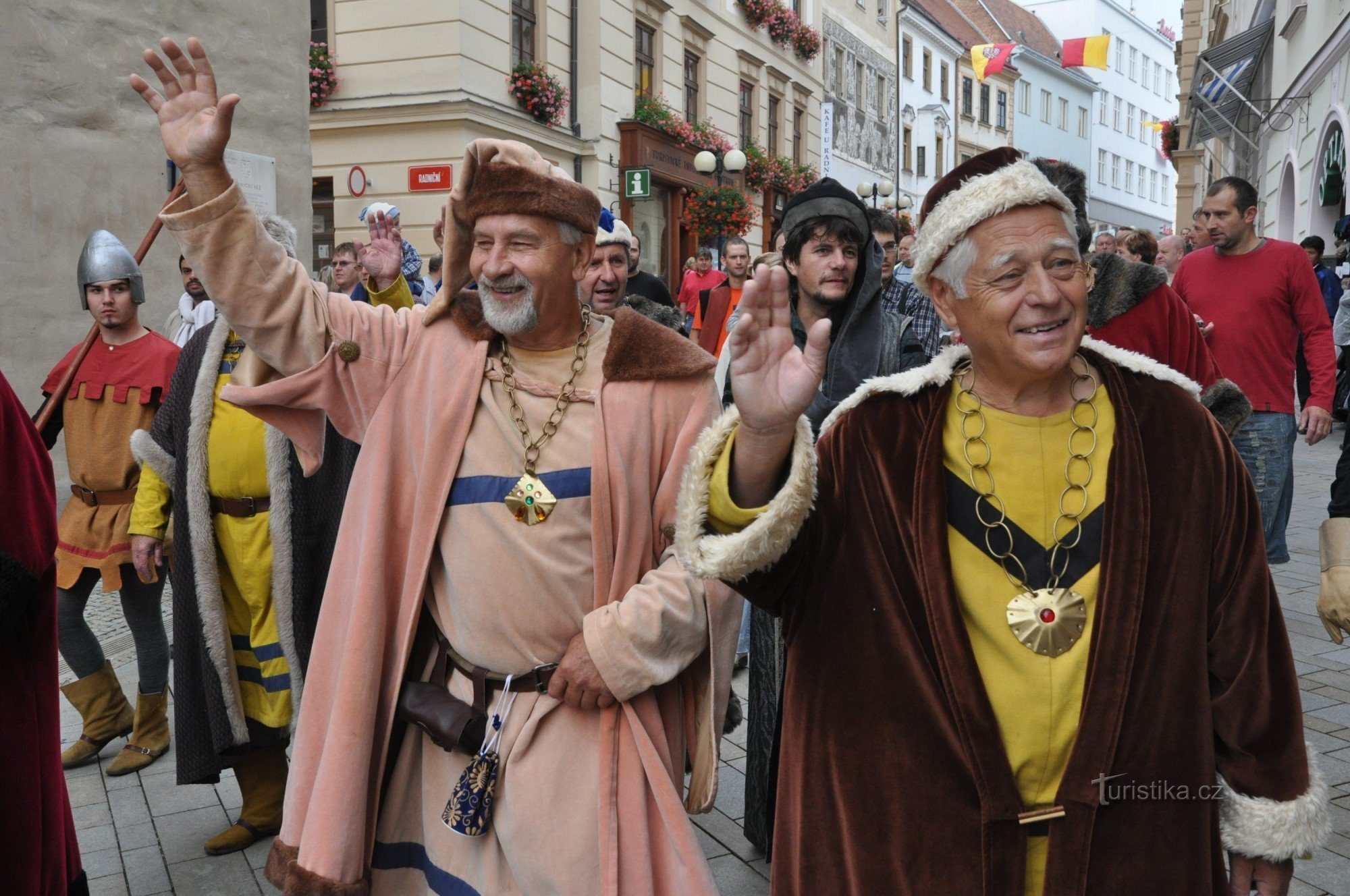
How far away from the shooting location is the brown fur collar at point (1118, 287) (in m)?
3.97

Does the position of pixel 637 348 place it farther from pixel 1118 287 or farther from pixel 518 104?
pixel 518 104

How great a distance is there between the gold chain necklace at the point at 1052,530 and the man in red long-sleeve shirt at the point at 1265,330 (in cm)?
436

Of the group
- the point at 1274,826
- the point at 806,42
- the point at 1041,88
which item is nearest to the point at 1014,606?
the point at 1274,826

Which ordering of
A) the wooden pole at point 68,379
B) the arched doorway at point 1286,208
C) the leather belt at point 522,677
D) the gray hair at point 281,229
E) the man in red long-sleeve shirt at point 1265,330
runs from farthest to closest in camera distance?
1. the arched doorway at point 1286,208
2. the man in red long-sleeve shirt at point 1265,330
3. the wooden pole at point 68,379
4. the gray hair at point 281,229
5. the leather belt at point 522,677

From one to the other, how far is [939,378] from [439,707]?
1.29 metres

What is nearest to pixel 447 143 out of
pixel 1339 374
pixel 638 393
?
pixel 1339 374

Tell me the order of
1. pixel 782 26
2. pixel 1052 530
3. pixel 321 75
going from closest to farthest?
1. pixel 1052 530
2. pixel 321 75
3. pixel 782 26

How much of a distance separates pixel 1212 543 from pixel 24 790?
2.54m

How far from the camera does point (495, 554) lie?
2594mm

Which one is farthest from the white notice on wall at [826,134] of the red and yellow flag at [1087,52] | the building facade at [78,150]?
the building facade at [78,150]

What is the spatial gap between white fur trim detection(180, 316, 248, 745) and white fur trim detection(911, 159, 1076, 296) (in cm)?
263

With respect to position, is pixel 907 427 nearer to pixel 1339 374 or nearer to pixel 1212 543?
pixel 1212 543

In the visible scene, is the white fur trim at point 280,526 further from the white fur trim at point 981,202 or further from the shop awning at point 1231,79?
the shop awning at point 1231,79

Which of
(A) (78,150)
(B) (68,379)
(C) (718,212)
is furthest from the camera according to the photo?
(C) (718,212)
